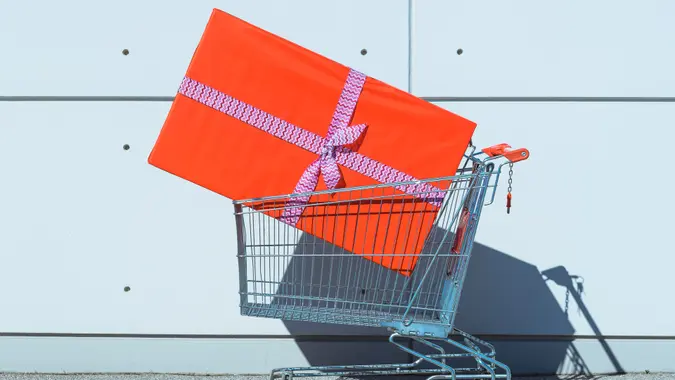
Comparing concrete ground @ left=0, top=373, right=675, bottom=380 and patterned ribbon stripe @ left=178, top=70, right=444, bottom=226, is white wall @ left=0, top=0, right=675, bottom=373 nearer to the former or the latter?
concrete ground @ left=0, top=373, right=675, bottom=380

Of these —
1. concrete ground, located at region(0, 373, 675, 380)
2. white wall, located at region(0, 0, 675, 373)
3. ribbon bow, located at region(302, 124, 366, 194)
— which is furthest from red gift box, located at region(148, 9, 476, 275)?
concrete ground, located at region(0, 373, 675, 380)

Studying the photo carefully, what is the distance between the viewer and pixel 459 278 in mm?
2666

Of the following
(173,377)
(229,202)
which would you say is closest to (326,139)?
(229,202)

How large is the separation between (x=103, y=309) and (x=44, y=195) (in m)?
0.66

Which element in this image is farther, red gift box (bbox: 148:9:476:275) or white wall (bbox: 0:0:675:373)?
white wall (bbox: 0:0:675:373)

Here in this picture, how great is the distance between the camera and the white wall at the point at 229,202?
360 centimetres

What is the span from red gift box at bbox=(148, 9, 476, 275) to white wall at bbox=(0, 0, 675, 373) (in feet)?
3.08

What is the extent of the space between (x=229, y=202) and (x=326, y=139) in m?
1.08

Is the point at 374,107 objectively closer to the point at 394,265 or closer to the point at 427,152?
the point at 427,152

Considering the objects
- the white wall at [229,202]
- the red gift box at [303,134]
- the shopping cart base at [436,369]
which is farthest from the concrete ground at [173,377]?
the red gift box at [303,134]

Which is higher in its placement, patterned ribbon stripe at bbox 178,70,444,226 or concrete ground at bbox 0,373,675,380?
patterned ribbon stripe at bbox 178,70,444,226

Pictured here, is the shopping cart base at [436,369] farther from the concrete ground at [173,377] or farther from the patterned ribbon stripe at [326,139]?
the concrete ground at [173,377]

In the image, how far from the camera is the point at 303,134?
8.82ft

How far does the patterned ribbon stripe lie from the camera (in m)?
2.65
